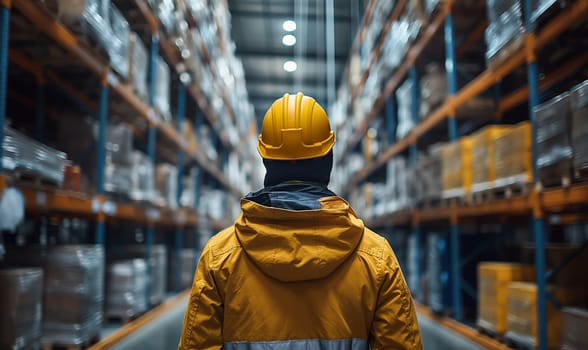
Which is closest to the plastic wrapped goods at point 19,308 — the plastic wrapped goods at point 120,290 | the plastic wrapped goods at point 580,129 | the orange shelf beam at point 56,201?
the orange shelf beam at point 56,201

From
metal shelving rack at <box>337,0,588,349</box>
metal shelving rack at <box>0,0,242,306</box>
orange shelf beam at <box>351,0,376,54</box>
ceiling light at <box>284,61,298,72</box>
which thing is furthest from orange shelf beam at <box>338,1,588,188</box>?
ceiling light at <box>284,61,298,72</box>

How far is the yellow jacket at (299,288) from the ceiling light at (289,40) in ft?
49.9

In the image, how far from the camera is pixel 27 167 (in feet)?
12.0

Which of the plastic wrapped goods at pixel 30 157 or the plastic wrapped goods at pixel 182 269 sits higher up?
the plastic wrapped goods at pixel 30 157

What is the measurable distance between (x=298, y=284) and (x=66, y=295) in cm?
330

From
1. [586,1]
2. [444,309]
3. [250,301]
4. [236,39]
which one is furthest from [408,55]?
[236,39]

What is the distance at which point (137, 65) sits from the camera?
6062mm

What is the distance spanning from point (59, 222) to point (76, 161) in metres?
1.86

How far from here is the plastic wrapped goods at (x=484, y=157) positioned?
527 cm

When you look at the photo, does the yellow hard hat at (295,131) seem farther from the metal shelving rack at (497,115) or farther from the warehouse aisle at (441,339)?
the warehouse aisle at (441,339)

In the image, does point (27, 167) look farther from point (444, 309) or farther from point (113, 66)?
point (444, 309)

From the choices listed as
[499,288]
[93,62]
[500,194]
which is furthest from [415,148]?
[93,62]

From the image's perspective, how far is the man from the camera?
1604 millimetres

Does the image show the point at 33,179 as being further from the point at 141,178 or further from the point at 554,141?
the point at 554,141
